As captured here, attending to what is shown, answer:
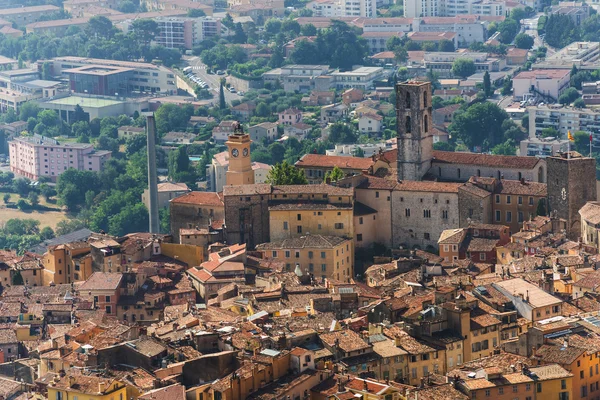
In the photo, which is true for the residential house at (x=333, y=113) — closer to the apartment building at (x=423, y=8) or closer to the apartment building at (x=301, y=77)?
the apartment building at (x=301, y=77)

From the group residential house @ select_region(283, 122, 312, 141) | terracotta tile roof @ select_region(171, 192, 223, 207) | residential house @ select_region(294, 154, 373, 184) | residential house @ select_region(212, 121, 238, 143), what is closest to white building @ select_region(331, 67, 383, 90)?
residential house @ select_region(283, 122, 312, 141)

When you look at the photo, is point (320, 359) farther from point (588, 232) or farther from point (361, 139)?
point (361, 139)

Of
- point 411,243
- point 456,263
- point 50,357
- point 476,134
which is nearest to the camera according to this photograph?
point 50,357

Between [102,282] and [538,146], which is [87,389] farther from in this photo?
[538,146]

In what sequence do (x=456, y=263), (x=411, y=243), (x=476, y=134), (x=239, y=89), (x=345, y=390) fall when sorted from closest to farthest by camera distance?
(x=345, y=390) < (x=456, y=263) < (x=411, y=243) < (x=476, y=134) < (x=239, y=89)

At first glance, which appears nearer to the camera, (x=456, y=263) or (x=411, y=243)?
(x=456, y=263)

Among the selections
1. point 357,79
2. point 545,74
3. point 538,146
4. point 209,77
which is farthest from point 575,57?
point 538,146

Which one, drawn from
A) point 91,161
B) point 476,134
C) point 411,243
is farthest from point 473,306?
point 91,161

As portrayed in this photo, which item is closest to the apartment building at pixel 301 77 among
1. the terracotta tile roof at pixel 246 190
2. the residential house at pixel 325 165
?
the residential house at pixel 325 165
